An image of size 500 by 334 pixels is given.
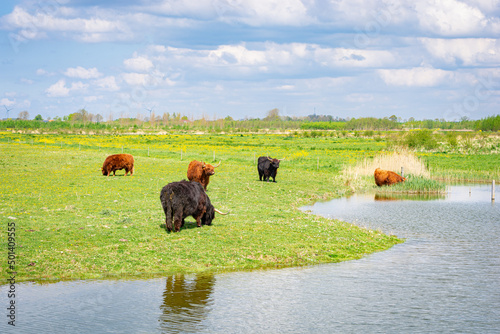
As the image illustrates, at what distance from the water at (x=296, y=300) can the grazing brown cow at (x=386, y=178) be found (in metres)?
21.5

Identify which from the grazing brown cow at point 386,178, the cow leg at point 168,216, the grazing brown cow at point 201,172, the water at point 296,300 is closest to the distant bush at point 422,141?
the grazing brown cow at point 386,178

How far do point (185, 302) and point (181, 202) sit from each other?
17.5 feet

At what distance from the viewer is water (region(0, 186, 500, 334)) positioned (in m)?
11.2

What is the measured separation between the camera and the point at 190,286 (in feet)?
44.9

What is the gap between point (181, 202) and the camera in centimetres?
1741

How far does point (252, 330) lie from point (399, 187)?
1181 inches

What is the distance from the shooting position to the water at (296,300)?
11.2 m

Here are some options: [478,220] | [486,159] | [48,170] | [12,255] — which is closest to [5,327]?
[12,255]

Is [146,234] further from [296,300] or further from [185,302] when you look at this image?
[296,300]

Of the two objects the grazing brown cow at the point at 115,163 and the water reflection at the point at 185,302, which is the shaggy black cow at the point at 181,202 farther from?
the grazing brown cow at the point at 115,163

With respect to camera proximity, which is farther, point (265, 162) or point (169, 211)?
point (265, 162)

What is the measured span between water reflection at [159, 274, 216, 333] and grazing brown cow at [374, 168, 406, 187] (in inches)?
1080

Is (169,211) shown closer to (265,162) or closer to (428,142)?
(265,162)

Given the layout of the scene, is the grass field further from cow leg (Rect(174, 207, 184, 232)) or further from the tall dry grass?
the tall dry grass
